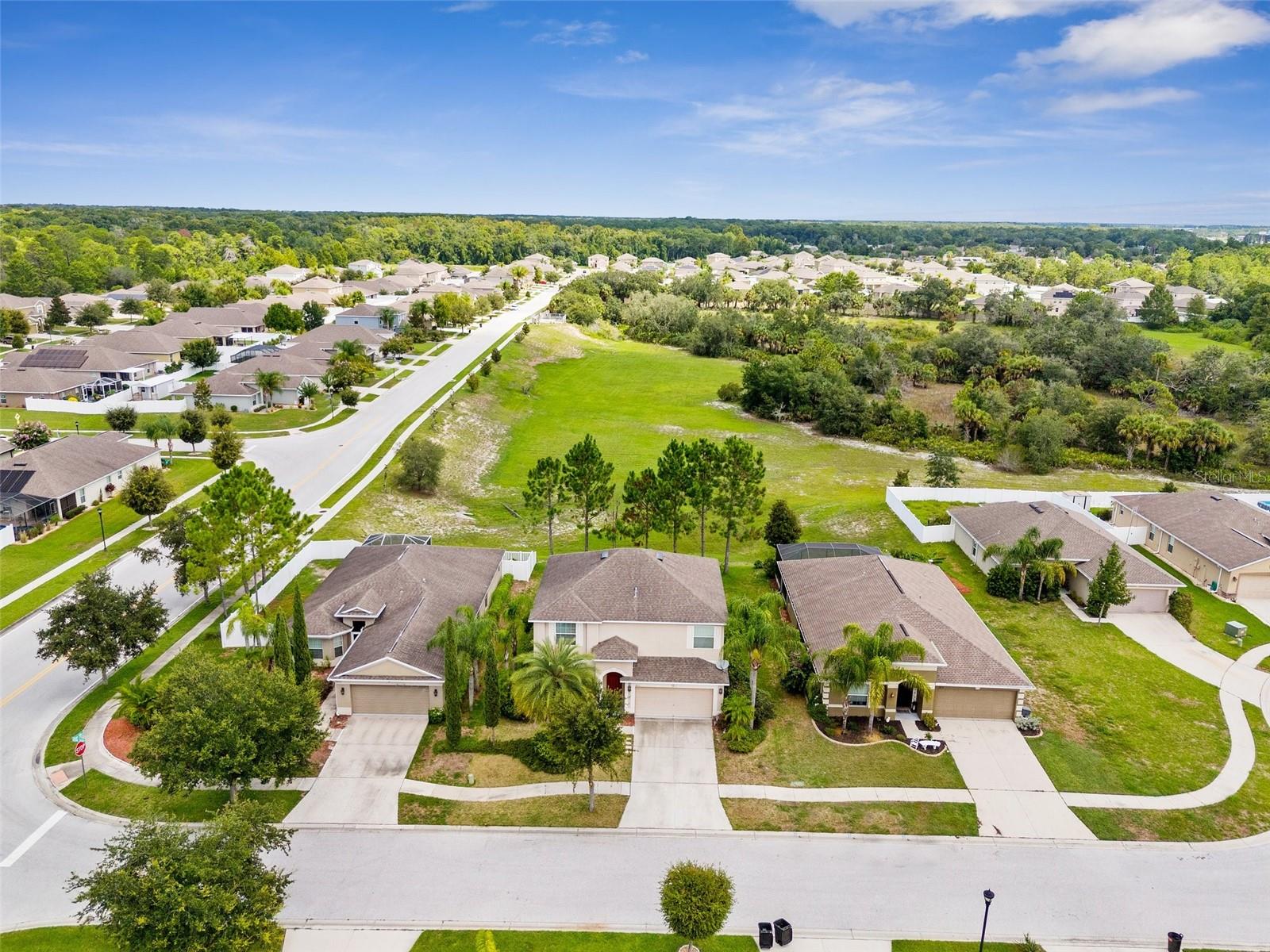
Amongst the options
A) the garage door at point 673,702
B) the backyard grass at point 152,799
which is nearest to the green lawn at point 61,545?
the backyard grass at point 152,799

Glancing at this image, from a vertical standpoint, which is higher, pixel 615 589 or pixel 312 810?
pixel 615 589

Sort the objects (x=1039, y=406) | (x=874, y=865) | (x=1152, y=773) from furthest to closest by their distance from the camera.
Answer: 1. (x=1039, y=406)
2. (x=1152, y=773)
3. (x=874, y=865)

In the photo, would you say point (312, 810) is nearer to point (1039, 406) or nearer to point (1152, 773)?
point (1152, 773)

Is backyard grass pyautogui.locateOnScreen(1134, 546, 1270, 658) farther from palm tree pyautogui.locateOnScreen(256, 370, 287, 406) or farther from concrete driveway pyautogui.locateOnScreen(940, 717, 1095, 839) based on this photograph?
palm tree pyautogui.locateOnScreen(256, 370, 287, 406)

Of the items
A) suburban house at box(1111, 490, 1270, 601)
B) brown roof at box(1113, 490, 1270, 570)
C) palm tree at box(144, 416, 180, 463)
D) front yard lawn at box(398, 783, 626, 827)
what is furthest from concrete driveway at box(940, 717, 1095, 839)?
palm tree at box(144, 416, 180, 463)

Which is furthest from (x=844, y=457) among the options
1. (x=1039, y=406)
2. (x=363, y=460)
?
(x=363, y=460)

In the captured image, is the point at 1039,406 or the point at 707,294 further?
the point at 707,294

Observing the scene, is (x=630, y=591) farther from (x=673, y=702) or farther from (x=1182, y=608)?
(x=1182, y=608)
